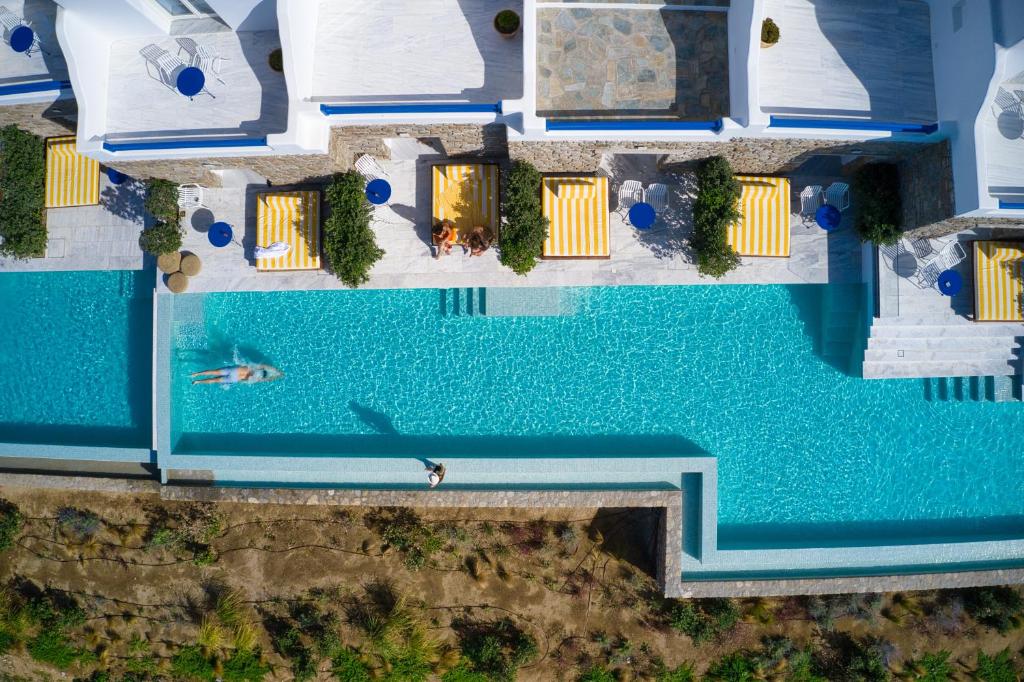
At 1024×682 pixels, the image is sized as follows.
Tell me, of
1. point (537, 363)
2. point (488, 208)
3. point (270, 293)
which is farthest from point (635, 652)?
point (270, 293)

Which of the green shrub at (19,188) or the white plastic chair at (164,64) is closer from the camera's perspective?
the white plastic chair at (164,64)

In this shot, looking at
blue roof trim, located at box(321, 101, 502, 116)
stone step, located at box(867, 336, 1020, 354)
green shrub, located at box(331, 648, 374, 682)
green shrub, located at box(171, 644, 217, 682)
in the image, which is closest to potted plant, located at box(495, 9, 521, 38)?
blue roof trim, located at box(321, 101, 502, 116)

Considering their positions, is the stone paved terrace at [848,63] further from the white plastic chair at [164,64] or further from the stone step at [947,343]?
the white plastic chair at [164,64]

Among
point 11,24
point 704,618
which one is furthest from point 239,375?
point 704,618

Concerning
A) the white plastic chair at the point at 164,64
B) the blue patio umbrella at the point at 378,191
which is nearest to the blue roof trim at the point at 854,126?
the blue patio umbrella at the point at 378,191

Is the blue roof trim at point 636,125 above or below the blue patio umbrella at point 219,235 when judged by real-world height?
above

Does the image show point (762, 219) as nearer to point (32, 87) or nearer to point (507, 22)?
point (507, 22)

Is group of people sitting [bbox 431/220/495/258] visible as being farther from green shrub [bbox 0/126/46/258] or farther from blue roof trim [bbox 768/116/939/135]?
green shrub [bbox 0/126/46/258]
